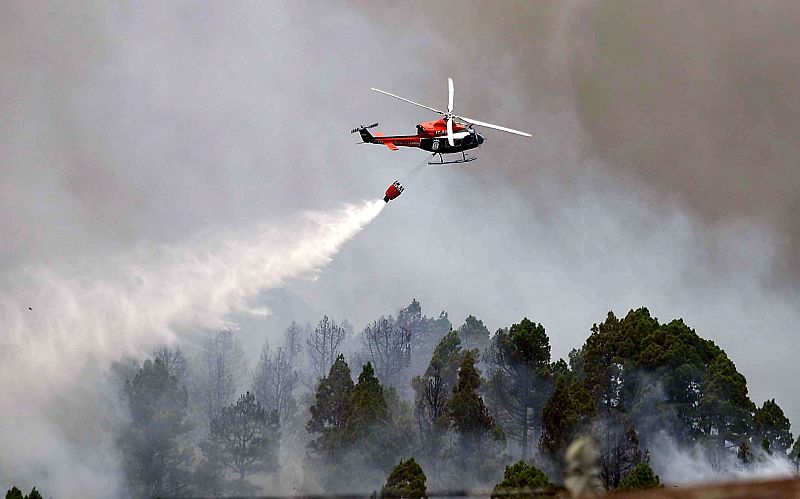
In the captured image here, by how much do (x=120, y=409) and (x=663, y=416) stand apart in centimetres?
8414

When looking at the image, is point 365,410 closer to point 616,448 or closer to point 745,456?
point 616,448

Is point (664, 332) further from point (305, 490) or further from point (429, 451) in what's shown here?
point (305, 490)

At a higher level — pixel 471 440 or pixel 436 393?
pixel 436 393

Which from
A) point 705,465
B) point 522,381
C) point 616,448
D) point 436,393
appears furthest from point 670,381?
point 436,393

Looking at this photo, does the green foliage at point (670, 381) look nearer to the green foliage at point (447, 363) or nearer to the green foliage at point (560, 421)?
the green foliage at point (560, 421)

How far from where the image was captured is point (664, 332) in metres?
142

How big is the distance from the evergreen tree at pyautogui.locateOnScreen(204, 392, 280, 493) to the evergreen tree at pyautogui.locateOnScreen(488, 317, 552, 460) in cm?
3318

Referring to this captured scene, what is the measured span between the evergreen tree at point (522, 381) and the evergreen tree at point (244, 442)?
3318 centimetres

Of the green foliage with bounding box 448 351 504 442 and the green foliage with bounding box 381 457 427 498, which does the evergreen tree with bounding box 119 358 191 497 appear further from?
the green foliage with bounding box 381 457 427 498

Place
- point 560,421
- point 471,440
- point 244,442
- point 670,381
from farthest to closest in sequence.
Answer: point 244,442, point 670,381, point 471,440, point 560,421

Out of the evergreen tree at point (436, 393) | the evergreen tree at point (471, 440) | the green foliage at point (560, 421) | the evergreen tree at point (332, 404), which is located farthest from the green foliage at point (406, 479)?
the evergreen tree at point (332, 404)

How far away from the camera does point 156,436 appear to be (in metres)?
155

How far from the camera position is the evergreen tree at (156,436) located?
150125 millimetres

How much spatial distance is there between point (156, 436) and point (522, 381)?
2061 inches
